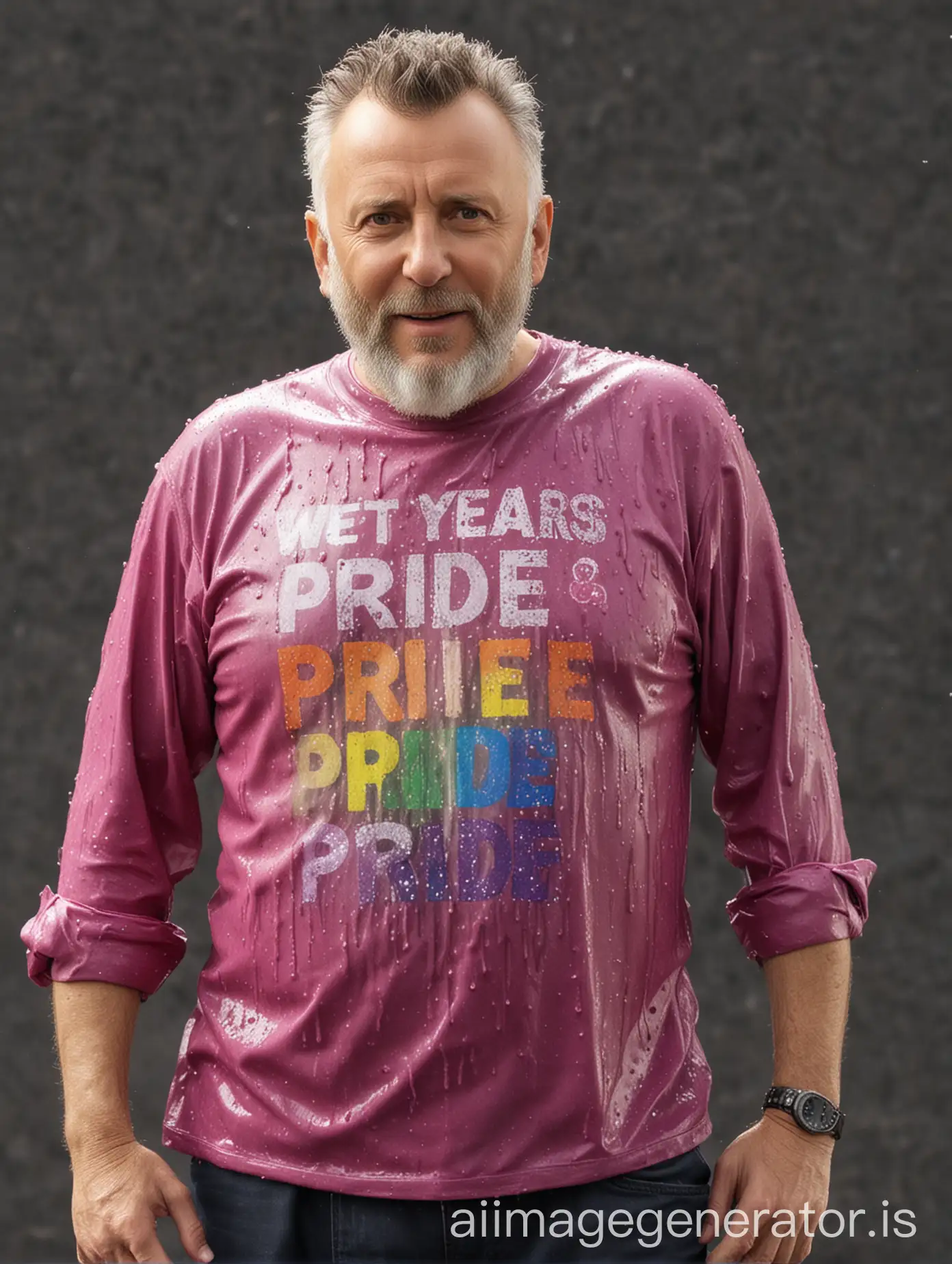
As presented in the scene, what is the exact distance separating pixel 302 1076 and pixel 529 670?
0.39 meters

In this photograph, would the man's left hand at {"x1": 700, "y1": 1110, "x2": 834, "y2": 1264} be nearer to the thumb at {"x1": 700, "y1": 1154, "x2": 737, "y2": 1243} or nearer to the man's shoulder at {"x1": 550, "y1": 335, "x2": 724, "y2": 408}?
the thumb at {"x1": 700, "y1": 1154, "x2": 737, "y2": 1243}

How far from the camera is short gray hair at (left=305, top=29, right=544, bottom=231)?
1695mm

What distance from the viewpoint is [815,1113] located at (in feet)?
5.45

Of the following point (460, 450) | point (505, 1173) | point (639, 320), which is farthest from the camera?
point (639, 320)

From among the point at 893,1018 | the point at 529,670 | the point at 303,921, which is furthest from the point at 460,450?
the point at 893,1018

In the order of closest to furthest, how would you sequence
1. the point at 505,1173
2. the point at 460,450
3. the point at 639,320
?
the point at 505,1173 < the point at 460,450 < the point at 639,320

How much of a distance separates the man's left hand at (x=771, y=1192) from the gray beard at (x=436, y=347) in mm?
672

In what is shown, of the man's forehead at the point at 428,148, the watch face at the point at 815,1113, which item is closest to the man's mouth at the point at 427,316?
the man's forehead at the point at 428,148

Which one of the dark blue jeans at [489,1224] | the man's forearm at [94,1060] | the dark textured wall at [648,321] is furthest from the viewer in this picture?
the dark textured wall at [648,321]

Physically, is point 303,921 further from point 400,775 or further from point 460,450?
point 460,450

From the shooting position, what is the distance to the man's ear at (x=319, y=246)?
179cm

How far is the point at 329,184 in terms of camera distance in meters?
1.75

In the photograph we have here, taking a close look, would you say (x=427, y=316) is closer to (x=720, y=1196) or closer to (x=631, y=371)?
(x=631, y=371)

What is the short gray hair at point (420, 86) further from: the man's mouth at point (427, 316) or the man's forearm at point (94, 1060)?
the man's forearm at point (94, 1060)
